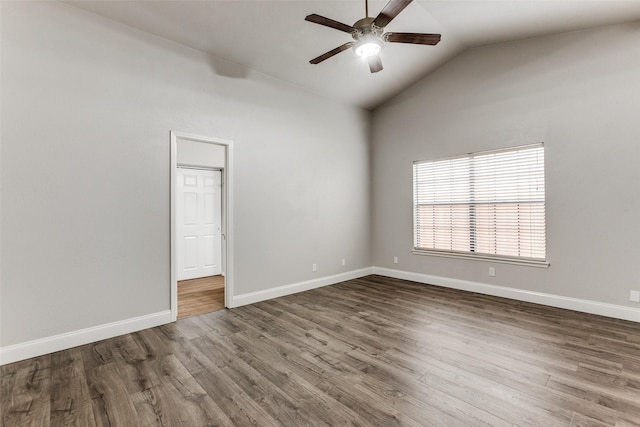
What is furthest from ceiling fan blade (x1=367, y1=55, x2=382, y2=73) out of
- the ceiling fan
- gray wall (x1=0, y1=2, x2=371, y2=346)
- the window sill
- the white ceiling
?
the window sill

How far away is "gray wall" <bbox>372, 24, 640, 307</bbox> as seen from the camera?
3568 millimetres

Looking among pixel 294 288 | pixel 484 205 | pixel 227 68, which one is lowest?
pixel 294 288

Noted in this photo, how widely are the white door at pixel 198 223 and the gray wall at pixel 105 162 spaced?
7.21ft

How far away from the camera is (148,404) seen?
2076mm

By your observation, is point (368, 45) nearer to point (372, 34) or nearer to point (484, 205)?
point (372, 34)

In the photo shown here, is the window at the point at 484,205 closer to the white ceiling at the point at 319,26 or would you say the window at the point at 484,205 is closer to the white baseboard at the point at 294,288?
the white baseboard at the point at 294,288

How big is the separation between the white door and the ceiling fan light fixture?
4275 mm

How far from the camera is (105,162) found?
320cm

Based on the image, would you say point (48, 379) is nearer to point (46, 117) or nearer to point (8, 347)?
point (8, 347)

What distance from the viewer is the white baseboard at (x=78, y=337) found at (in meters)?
2.71

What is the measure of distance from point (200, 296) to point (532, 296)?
4850 mm

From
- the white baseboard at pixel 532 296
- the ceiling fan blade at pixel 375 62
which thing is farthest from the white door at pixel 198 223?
the ceiling fan blade at pixel 375 62

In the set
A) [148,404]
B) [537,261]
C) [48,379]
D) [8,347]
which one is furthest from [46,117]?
[537,261]

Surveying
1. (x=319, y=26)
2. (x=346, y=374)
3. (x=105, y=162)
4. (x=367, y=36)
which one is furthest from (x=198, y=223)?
(x=367, y=36)
